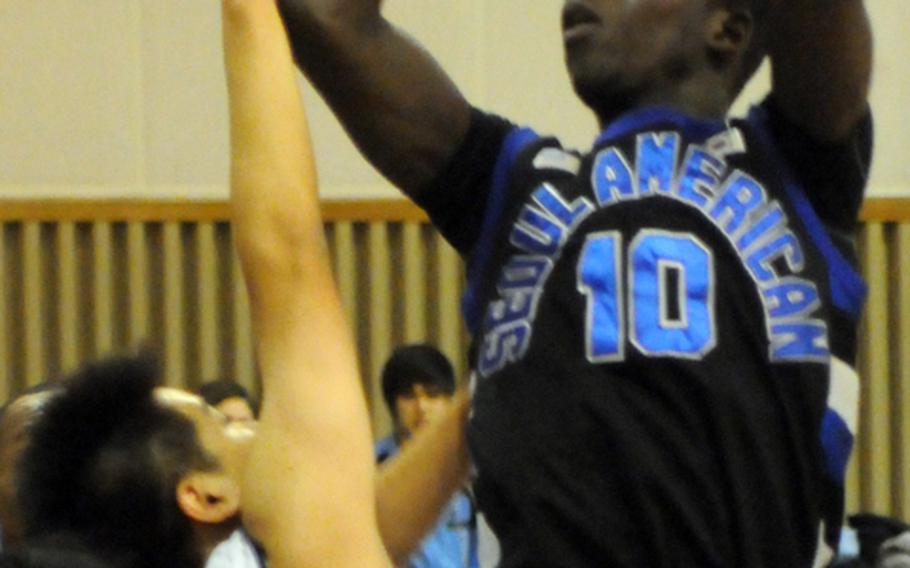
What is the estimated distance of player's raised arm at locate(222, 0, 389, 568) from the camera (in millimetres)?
1094

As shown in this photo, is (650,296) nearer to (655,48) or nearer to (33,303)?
(655,48)

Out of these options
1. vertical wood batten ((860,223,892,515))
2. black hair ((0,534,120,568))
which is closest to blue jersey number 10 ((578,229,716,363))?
black hair ((0,534,120,568))

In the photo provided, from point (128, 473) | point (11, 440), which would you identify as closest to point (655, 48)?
point (128, 473)

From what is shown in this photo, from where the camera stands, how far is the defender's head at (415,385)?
3527 mm

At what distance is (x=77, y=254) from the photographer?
14.8 ft

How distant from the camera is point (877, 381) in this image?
4473 mm

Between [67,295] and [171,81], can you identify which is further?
[67,295]

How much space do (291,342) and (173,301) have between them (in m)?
3.45

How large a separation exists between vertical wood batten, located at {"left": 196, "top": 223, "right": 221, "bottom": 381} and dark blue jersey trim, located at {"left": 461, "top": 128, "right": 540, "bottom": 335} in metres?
3.17

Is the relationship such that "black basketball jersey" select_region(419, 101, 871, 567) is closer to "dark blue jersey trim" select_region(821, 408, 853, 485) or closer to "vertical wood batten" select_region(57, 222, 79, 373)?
"dark blue jersey trim" select_region(821, 408, 853, 485)

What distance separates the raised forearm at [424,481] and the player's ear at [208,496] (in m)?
0.22

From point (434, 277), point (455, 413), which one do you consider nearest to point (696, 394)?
point (455, 413)

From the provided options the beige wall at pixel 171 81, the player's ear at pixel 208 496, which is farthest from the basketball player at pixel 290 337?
the beige wall at pixel 171 81

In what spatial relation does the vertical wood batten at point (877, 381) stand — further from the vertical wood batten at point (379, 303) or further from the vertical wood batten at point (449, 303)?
the vertical wood batten at point (379, 303)
